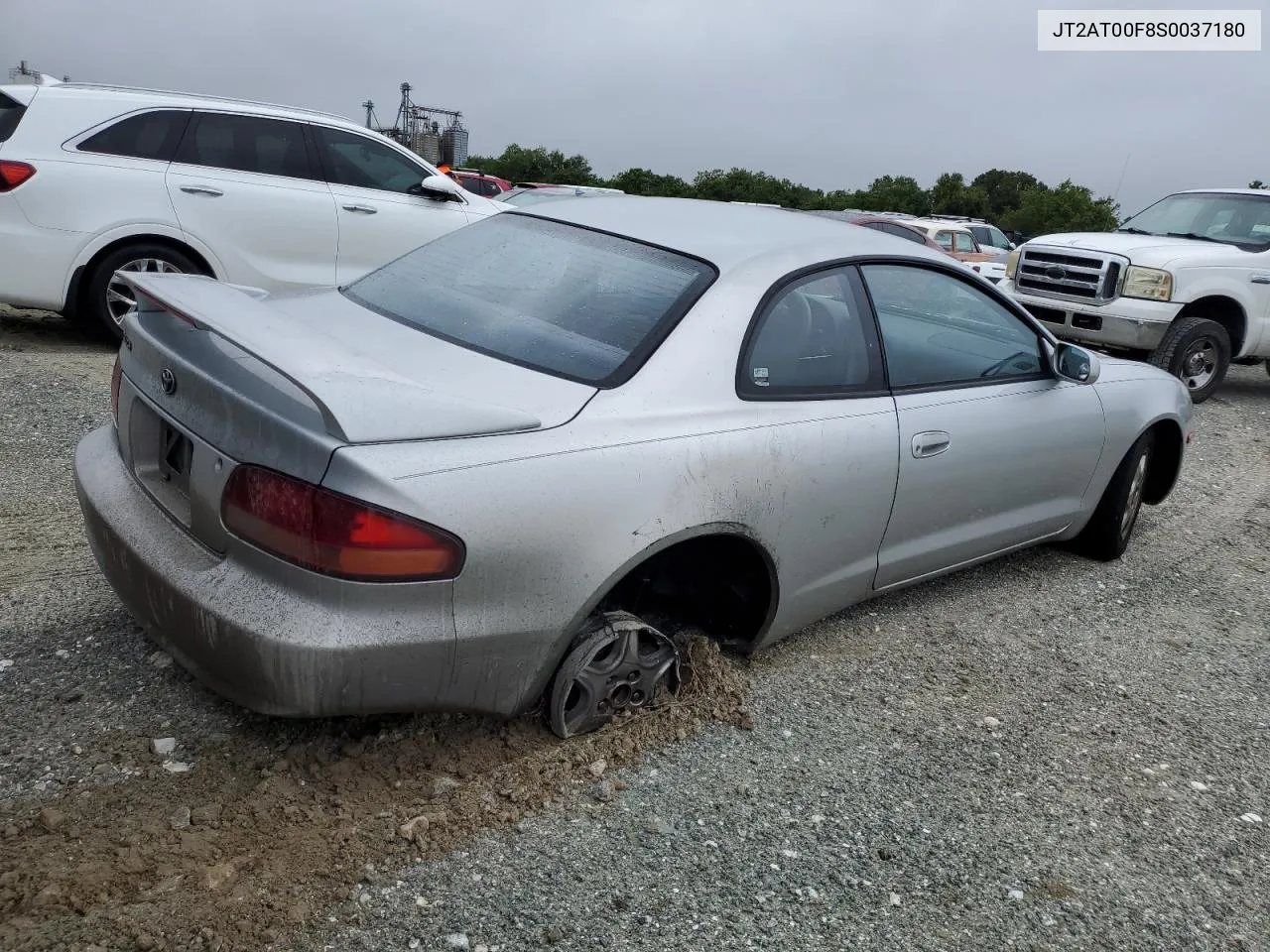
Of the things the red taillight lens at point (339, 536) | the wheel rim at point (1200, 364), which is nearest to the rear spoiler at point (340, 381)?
the red taillight lens at point (339, 536)

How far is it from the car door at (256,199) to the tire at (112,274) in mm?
208

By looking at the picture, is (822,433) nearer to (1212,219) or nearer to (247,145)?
(247,145)

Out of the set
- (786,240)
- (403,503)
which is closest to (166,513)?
(403,503)

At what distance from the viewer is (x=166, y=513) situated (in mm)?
2797

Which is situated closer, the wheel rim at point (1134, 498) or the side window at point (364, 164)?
the wheel rim at point (1134, 498)

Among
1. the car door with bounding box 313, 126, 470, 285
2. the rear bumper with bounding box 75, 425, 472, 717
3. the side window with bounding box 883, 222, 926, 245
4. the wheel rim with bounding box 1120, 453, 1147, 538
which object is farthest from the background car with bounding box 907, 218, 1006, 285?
the rear bumper with bounding box 75, 425, 472, 717

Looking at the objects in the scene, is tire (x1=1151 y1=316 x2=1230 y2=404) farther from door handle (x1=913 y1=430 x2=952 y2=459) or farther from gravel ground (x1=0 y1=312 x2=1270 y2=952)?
door handle (x1=913 y1=430 x2=952 y2=459)

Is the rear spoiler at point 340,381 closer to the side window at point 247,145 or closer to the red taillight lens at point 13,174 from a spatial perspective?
the red taillight lens at point 13,174

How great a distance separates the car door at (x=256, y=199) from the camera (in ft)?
23.7

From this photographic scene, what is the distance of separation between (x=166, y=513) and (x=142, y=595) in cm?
22

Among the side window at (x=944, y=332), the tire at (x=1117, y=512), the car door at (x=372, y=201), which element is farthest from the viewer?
the car door at (x=372, y=201)

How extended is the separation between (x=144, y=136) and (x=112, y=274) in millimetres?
970

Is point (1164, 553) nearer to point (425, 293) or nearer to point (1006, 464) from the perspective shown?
point (1006, 464)

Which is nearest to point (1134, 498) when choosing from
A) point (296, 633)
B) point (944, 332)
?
point (944, 332)
